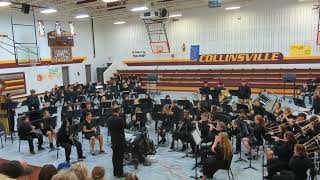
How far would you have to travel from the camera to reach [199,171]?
30.2 ft

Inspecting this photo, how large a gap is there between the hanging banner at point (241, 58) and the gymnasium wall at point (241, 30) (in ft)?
1.02

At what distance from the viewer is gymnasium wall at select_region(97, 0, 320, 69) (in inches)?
850

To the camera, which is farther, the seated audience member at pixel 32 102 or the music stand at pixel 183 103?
the seated audience member at pixel 32 102

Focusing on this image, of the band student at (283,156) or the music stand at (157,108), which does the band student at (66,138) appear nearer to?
the music stand at (157,108)

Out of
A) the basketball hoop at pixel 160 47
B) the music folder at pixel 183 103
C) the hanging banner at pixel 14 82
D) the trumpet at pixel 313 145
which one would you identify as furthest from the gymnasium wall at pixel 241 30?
the trumpet at pixel 313 145

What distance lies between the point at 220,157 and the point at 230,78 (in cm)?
1674

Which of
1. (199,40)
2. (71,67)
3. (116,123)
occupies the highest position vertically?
(199,40)

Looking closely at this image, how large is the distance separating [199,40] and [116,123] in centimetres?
1813

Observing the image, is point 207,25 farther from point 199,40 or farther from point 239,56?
point 239,56

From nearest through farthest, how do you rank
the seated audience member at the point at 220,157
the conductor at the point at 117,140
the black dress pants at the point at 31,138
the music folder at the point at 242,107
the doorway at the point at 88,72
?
the seated audience member at the point at 220,157, the conductor at the point at 117,140, the black dress pants at the point at 31,138, the music folder at the point at 242,107, the doorway at the point at 88,72

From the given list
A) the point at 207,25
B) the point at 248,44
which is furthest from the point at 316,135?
the point at 207,25

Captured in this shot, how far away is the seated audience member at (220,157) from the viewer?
7.91 metres

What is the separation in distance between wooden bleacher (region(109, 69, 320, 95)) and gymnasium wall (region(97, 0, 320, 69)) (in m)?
0.62

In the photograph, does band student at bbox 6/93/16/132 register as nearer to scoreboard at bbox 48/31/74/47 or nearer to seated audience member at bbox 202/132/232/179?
seated audience member at bbox 202/132/232/179
